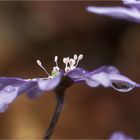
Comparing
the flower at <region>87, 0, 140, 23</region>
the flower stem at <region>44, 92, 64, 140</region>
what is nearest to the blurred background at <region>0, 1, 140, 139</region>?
the flower at <region>87, 0, 140, 23</region>

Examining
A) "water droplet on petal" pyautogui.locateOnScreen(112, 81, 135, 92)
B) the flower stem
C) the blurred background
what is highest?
"water droplet on petal" pyautogui.locateOnScreen(112, 81, 135, 92)

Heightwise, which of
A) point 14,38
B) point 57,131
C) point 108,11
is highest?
point 108,11

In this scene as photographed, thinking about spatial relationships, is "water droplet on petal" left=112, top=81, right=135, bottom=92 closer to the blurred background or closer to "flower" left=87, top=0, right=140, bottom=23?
"flower" left=87, top=0, right=140, bottom=23

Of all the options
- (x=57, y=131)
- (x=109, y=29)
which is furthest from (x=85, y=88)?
(x=109, y=29)

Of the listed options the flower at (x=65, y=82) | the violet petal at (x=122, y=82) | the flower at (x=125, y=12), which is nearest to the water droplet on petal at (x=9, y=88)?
the flower at (x=65, y=82)

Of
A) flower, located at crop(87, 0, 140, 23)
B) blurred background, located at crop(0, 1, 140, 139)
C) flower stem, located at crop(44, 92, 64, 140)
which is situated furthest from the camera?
blurred background, located at crop(0, 1, 140, 139)

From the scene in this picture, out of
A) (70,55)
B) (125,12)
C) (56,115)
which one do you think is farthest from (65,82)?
(70,55)

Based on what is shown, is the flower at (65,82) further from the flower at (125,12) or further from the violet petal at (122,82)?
the flower at (125,12)

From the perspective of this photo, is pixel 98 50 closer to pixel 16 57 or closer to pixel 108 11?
pixel 16 57

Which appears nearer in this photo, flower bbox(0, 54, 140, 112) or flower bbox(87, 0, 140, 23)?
flower bbox(0, 54, 140, 112)
